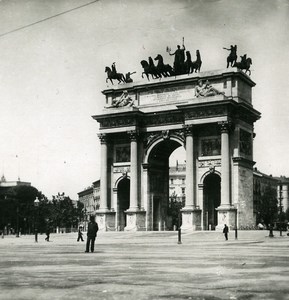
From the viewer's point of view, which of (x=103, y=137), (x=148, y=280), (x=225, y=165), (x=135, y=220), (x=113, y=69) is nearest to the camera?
(x=148, y=280)

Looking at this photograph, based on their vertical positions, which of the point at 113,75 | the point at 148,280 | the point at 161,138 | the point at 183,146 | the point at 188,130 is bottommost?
the point at 148,280

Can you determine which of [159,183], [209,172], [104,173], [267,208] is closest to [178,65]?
[209,172]

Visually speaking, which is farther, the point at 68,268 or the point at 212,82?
the point at 212,82

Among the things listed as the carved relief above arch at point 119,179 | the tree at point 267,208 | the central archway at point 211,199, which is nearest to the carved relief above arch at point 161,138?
the carved relief above arch at point 119,179

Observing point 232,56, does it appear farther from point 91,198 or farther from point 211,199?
point 91,198

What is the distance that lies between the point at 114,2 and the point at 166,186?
41.0 m

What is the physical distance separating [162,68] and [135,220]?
537 inches

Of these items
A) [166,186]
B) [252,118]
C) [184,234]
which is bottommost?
[184,234]

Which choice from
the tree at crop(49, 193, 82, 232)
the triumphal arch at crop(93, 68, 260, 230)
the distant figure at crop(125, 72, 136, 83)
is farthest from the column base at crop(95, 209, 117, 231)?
the tree at crop(49, 193, 82, 232)

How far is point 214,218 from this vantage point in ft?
174

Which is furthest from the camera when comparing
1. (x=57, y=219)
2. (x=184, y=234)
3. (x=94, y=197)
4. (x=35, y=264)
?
(x=94, y=197)

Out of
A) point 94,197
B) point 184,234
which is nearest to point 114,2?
point 184,234

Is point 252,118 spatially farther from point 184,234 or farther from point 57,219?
point 57,219

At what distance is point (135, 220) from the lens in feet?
174
